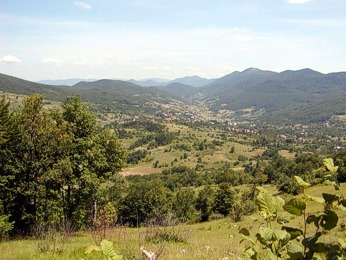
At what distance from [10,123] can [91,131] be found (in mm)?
5697

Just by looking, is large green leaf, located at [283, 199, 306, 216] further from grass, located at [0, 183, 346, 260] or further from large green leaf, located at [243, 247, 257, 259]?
large green leaf, located at [243, 247, 257, 259]

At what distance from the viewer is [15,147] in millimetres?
20750

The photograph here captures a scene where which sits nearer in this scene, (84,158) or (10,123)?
(10,123)

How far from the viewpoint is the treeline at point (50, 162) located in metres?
20.5

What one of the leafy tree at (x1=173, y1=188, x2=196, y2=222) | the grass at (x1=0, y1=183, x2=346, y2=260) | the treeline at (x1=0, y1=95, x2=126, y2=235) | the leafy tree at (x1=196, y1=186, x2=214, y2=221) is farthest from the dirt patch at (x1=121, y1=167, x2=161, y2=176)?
the grass at (x1=0, y1=183, x2=346, y2=260)

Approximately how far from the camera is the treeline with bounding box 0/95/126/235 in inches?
808

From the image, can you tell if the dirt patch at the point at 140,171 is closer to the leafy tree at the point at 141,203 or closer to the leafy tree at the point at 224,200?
the leafy tree at the point at 141,203

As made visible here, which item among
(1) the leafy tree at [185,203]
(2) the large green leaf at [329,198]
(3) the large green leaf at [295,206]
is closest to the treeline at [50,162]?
(3) the large green leaf at [295,206]

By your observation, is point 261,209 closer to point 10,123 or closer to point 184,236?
point 184,236

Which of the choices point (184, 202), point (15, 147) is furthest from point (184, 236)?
point (184, 202)

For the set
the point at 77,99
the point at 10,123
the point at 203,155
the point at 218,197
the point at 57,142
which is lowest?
the point at 203,155

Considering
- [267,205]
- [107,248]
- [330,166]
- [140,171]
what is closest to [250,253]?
[267,205]

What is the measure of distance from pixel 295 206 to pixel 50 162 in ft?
69.7

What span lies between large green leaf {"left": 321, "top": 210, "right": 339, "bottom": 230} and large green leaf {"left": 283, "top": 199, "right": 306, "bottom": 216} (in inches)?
5.8
